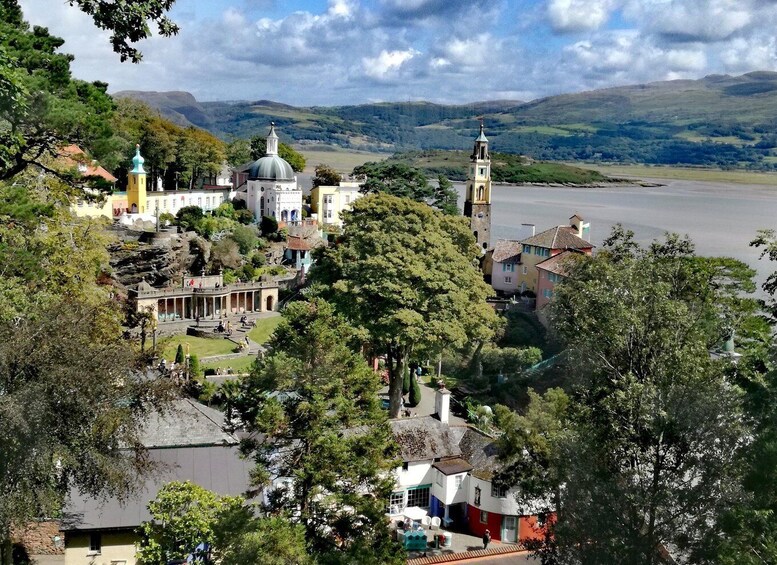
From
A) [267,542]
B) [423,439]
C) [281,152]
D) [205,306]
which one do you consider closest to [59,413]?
[267,542]

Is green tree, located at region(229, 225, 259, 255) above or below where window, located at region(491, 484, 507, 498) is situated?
above

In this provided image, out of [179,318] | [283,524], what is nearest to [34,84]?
[283,524]

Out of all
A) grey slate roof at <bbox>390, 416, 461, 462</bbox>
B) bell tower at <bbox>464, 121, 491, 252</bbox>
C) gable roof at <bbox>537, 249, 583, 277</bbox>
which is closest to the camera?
grey slate roof at <bbox>390, 416, 461, 462</bbox>

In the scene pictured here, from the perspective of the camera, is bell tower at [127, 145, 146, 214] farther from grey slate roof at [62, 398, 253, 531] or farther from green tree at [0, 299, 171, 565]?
green tree at [0, 299, 171, 565]

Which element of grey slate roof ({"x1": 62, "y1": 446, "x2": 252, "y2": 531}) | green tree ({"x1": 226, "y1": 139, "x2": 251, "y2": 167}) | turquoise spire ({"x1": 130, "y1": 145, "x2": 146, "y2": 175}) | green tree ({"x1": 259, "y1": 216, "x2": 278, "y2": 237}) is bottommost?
grey slate roof ({"x1": 62, "y1": 446, "x2": 252, "y2": 531})

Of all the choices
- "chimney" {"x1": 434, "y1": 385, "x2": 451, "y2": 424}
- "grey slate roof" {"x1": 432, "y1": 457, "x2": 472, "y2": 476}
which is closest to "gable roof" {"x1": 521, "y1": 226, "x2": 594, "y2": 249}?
"chimney" {"x1": 434, "y1": 385, "x2": 451, "y2": 424}

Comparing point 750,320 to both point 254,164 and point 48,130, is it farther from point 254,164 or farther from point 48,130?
point 254,164

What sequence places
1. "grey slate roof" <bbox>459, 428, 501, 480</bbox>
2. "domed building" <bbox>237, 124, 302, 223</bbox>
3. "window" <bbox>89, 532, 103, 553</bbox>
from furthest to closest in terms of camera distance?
"domed building" <bbox>237, 124, 302, 223</bbox>
"grey slate roof" <bbox>459, 428, 501, 480</bbox>
"window" <bbox>89, 532, 103, 553</bbox>
